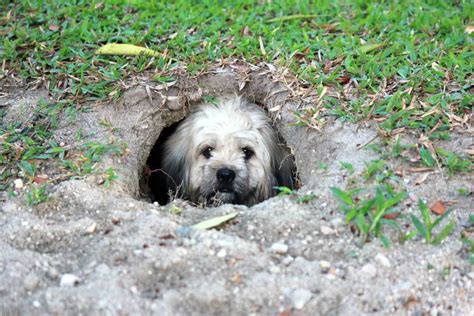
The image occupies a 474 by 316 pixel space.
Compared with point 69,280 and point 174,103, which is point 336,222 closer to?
point 69,280

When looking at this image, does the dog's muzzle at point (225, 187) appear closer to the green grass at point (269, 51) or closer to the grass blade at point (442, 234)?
the green grass at point (269, 51)

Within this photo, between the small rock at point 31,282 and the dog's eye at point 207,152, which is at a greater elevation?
the small rock at point 31,282

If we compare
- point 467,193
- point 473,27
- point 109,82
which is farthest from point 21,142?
point 473,27

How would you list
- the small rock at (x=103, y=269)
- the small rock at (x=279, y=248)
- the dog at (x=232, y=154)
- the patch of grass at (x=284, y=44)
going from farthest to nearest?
the dog at (x=232, y=154) < the patch of grass at (x=284, y=44) < the small rock at (x=279, y=248) < the small rock at (x=103, y=269)

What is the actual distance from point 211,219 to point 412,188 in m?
1.27

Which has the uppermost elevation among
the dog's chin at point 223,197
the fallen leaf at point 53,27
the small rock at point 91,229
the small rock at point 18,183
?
the fallen leaf at point 53,27

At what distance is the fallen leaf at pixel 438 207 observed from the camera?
14.0 ft

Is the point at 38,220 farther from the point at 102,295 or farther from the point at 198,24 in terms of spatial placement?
the point at 198,24

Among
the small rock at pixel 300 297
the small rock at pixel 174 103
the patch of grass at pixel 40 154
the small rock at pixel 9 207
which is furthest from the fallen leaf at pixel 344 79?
the small rock at pixel 9 207

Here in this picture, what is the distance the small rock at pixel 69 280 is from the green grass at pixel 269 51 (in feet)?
3.65

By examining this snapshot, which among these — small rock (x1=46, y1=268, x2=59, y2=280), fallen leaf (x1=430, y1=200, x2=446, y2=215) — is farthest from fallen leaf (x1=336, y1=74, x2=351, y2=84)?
small rock (x1=46, y1=268, x2=59, y2=280)

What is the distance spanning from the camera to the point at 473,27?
6.17m

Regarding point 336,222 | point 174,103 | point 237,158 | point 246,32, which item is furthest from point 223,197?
point 336,222

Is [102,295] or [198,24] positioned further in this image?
[198,24]
